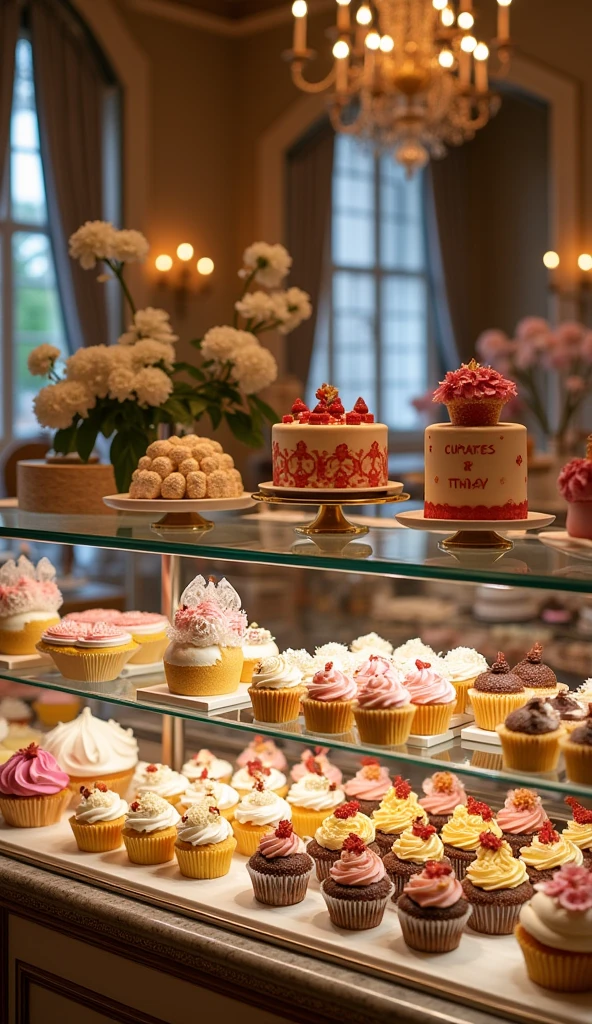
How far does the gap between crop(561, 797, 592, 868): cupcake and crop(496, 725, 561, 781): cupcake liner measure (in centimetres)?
48

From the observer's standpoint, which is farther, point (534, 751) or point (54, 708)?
point (54, 708)

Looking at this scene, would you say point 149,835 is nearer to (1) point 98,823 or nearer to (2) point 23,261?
(1) point 98,823

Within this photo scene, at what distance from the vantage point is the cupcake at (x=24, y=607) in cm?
267

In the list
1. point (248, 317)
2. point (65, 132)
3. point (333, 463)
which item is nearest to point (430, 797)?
point (333, 463)

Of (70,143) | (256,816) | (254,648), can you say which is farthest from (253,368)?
(70,143)

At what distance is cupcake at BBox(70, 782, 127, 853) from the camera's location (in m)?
2.42

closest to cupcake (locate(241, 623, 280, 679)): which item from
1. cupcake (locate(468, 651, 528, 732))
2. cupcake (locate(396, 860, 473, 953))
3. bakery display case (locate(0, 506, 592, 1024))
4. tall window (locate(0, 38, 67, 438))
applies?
bakery display case (locate(0, 506, 592, 1024))

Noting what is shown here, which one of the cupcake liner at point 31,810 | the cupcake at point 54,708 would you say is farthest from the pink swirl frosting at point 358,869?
the cupcake at point 54,708

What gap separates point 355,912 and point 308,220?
9.67 meters

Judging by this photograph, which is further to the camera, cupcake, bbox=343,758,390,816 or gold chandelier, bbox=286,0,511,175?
gold chandelier, bbox=286,0,511,175

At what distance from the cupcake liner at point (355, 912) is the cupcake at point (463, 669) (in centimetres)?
39

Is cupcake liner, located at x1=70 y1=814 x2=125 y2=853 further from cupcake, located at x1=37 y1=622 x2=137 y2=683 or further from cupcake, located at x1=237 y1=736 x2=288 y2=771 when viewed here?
cupcake, located at x1=237 y1=736 x2=288 y2=771

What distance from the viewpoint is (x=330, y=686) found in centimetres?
210

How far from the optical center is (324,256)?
445 inches
